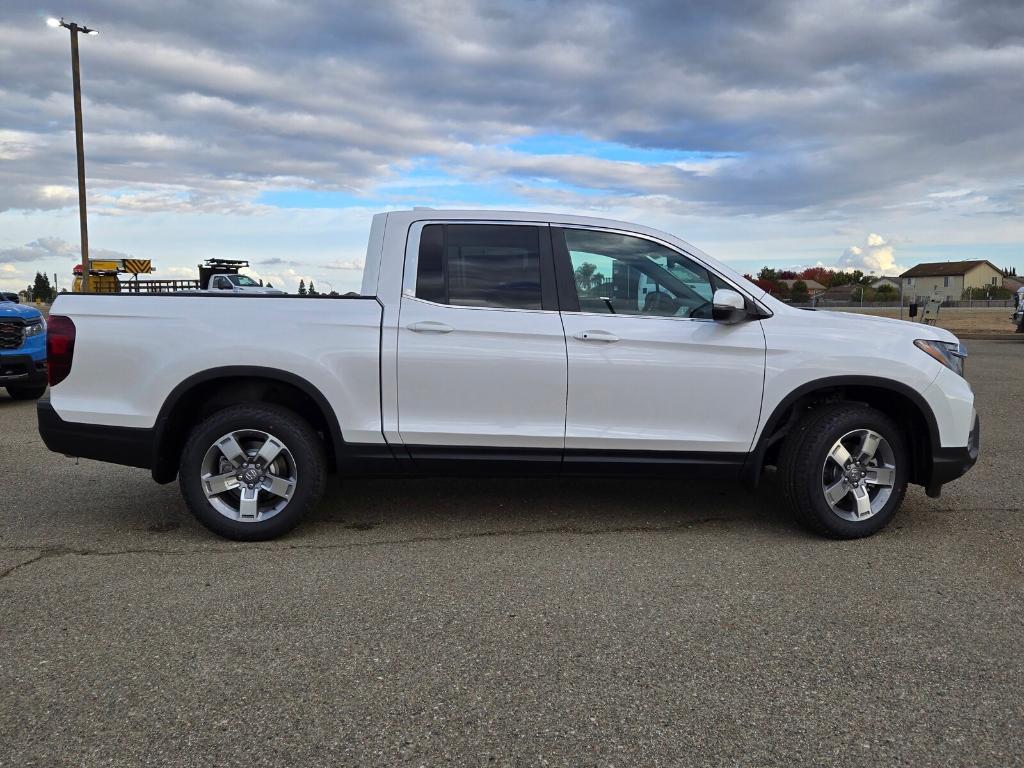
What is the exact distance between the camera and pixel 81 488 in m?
5.87

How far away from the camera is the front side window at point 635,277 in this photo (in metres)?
4.62

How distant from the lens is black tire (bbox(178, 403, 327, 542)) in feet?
14.6

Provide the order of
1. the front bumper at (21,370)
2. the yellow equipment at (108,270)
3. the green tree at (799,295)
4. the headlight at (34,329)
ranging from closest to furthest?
the front bumper at (21,370) → the headlight at (34,329) → the green tree at (799,295) → the yellow equipment at (108,270)

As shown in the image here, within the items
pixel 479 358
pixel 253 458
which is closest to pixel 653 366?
pixel 479 358

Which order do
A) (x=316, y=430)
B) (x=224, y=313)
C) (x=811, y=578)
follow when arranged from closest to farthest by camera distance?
(x=811, y=578) < (x=224, y=313) < (x=316, y=430)

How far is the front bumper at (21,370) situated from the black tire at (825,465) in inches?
349

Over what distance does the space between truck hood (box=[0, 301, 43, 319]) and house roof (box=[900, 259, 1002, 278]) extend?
384ft

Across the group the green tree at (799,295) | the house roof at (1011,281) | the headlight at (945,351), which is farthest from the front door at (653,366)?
the house roof at (1011,281)

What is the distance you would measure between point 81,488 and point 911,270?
130 m

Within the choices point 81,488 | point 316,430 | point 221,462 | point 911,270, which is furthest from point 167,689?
point 911,270

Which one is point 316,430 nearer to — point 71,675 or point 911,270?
point 71,675

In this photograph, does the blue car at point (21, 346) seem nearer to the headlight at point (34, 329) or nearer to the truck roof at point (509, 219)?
the headlight at point (34, 329)

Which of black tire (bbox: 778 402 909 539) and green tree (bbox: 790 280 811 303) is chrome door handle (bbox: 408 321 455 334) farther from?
green tree (bbox: 790 280 811 303)

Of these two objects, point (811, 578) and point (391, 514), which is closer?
point (811, 578)
